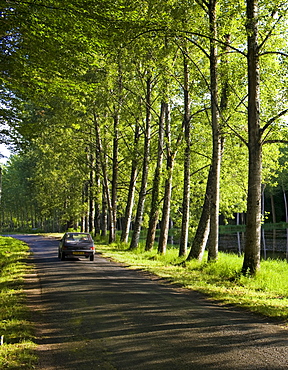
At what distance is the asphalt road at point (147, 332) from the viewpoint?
5277 mm

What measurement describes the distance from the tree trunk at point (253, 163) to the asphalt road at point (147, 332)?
2.71 metres

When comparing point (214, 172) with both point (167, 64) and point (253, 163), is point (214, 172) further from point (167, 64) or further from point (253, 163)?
point (167, 64)

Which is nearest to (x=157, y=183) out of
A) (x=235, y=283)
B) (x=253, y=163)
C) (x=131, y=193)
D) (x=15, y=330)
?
(x=131, y=193)

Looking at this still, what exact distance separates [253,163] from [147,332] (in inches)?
298

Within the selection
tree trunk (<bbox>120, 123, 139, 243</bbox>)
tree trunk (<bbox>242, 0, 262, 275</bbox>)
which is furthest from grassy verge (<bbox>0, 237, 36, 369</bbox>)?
tree trunk (<bbox>120, 123, 139, 243</bbox>)

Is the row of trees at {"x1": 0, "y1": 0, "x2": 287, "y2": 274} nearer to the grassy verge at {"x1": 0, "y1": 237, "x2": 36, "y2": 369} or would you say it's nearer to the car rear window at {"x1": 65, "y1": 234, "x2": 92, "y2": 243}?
the car rear window at {"x1": 65, "y1": 234, "x2": 92, "y2": 243}

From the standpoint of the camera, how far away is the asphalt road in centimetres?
528

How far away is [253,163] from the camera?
12.5 m

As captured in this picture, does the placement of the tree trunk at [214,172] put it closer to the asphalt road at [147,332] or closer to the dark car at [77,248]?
the asphalt road at [147,332]

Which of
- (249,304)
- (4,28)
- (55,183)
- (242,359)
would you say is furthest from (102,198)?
(242,359)

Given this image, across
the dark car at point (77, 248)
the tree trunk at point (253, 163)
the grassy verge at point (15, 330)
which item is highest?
the tree trunk at point (253, 163)

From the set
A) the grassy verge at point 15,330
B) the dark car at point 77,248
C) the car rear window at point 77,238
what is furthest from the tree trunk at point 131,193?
the grassy verge at point 15,330

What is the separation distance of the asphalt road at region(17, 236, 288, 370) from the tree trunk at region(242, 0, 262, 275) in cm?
271

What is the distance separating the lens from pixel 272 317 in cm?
787
